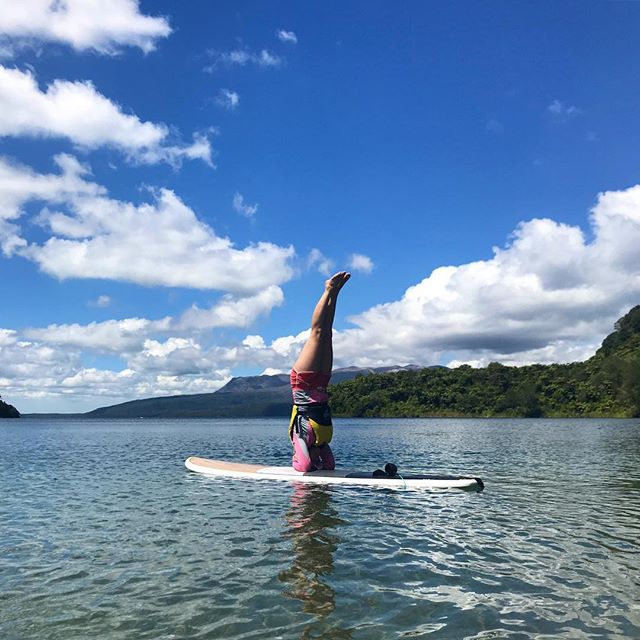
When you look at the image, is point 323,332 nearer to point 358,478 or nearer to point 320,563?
point 358,478

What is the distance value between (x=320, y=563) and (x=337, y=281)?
14676 mm

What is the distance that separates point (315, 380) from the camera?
2639 centimetres

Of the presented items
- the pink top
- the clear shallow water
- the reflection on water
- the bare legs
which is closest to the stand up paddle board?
the clear shallow water

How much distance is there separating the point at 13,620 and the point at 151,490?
16848 mm

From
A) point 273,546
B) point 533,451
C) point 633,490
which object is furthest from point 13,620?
point 533,451

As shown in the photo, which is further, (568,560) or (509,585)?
(568,560)

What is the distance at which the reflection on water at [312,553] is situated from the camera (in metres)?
10.5

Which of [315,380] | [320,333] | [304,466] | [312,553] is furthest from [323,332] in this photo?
[312,553]

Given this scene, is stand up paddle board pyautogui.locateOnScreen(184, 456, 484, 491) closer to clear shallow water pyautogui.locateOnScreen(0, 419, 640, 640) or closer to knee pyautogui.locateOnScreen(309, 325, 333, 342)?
clear shallow water pyautogui.locateOnScreen(0, 419, 640, 640)

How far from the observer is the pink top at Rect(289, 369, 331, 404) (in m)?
26.3

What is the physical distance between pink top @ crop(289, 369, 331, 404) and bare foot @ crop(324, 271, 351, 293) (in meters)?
4.02

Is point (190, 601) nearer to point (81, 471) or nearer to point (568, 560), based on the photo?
point (568, 560)

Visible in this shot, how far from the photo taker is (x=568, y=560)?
13.4 meters

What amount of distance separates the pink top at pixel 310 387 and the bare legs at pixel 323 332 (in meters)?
0.23
